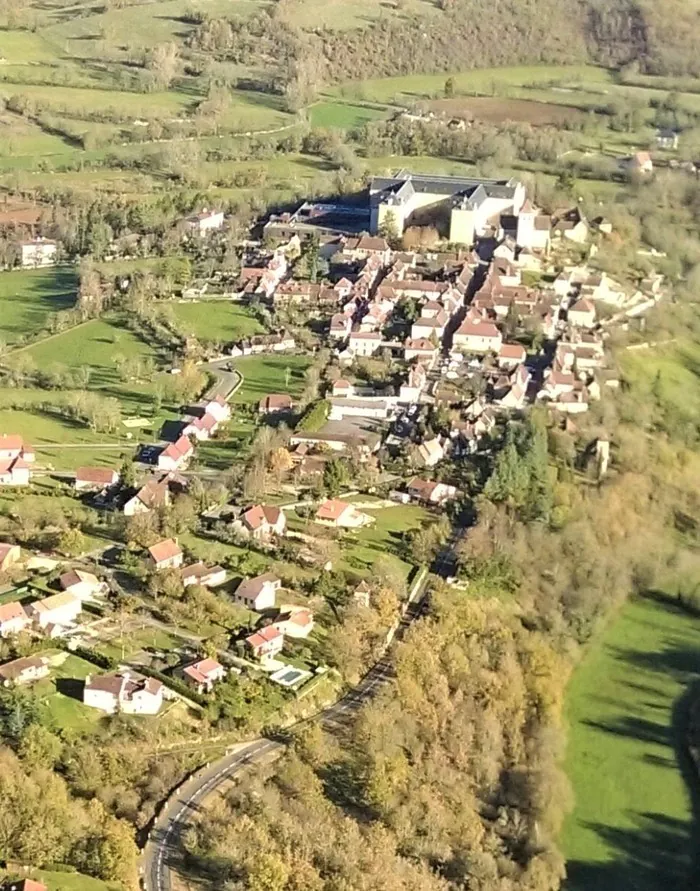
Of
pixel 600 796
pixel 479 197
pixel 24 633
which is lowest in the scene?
pixel 600 796

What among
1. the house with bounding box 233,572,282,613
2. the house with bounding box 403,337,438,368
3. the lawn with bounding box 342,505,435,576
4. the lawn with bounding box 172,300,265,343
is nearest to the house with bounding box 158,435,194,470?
the lawn with bounding box 342,505,435,576

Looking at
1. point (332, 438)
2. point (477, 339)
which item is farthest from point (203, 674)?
point (477, 339)

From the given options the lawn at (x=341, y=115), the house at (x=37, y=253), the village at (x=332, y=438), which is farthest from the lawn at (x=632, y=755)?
the lawn at (x=341, y=115)

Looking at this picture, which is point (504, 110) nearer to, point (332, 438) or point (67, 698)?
point (332, 438)

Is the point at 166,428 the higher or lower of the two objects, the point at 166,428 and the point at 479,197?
the lower

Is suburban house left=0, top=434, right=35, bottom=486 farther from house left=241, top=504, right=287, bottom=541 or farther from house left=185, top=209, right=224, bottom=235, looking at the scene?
house left=185, top=209, right=224, bottom=235

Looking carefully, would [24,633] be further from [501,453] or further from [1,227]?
[1,227]

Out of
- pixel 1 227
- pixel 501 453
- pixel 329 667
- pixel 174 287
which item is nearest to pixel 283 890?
pixel 329 667

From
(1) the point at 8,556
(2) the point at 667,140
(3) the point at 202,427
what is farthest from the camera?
(2) the point at 667,140
